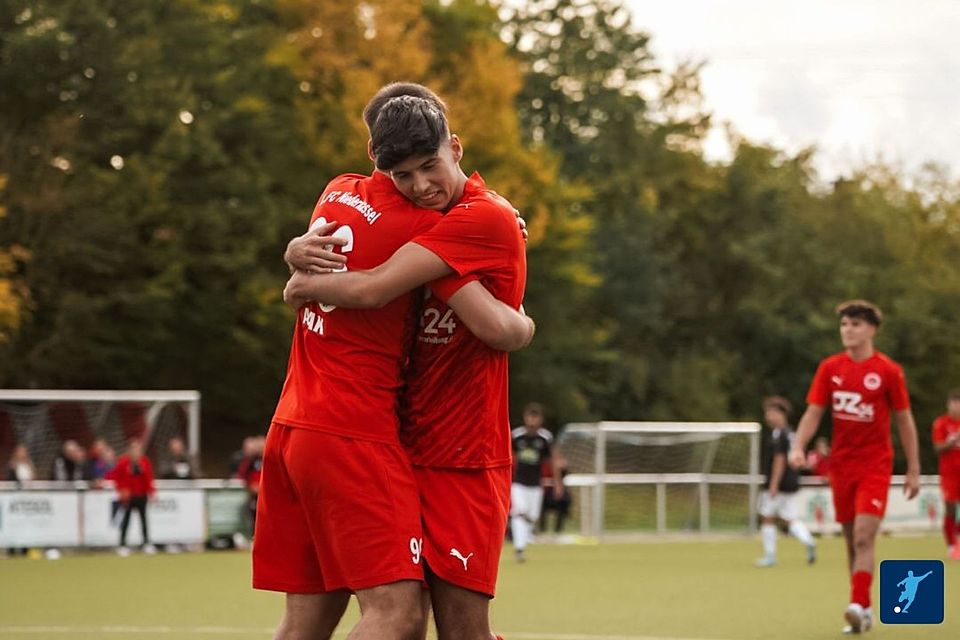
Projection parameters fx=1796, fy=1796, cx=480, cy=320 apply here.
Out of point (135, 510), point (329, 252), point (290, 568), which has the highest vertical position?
point (329, 252)

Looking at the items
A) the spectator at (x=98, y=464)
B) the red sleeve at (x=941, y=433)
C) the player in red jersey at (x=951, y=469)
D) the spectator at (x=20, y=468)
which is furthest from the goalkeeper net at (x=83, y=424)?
the player in red jersey at (x=951, y=469)

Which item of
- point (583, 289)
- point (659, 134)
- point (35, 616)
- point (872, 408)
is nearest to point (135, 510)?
point (35, 616)

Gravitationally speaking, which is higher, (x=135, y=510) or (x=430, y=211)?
(x=430, y=211)

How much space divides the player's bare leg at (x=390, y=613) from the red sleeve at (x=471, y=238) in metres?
0.97

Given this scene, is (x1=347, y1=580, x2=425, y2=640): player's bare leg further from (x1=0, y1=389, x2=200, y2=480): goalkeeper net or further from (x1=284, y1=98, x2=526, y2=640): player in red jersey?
(x1=0, y1=389, x2=200, y2=480): goalkeeper net

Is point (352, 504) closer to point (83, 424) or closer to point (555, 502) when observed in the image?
point (83, 424)

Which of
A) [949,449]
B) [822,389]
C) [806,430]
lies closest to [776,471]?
[949,449]

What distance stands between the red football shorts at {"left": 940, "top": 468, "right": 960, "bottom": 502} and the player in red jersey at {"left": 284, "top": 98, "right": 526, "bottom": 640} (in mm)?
18214

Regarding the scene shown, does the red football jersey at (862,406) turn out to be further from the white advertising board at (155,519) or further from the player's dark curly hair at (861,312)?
the white advertising board at (155,519)

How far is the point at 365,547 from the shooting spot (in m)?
5.41

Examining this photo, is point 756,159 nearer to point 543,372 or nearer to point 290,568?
point 543,372

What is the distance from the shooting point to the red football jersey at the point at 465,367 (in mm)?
5520

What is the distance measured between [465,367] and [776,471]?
17.7 meters

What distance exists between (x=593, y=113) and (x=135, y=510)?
32.4 meters
